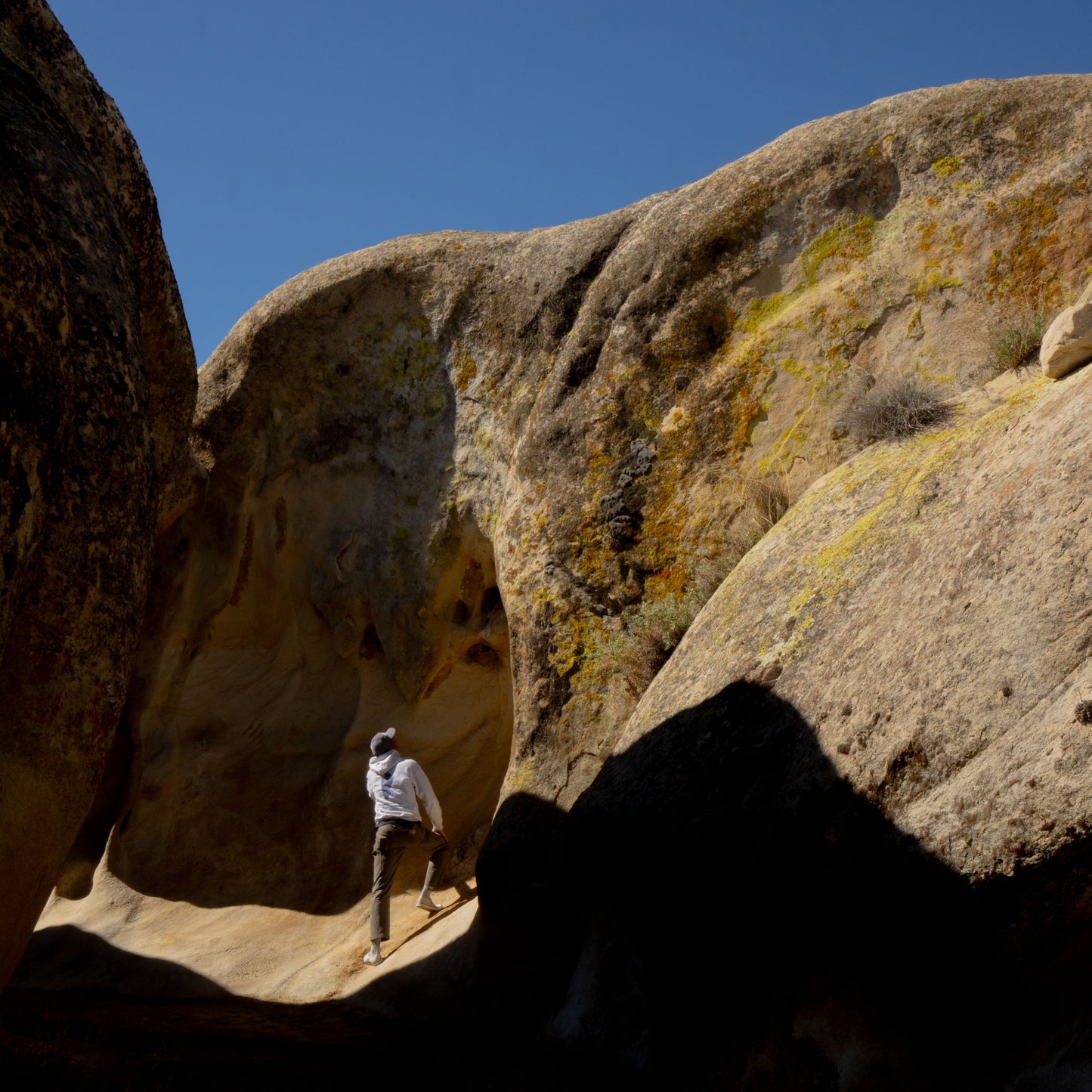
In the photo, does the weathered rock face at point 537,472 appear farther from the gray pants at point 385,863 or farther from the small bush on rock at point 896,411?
the gray pants at point 385,863

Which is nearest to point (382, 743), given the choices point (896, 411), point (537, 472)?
point (537, 472)

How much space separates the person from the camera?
344 inches

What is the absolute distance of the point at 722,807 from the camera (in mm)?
5012

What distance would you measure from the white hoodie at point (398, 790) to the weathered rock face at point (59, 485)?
14.0 ft

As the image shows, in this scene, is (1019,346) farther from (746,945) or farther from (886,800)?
(746,945)

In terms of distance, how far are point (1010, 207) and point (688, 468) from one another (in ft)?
Result: 9.26

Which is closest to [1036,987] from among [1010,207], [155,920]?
[1010,207]

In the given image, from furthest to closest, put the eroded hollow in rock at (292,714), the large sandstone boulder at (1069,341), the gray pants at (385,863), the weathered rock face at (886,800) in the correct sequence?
the eroded hollow in rock at (292,714), the gray pants at (385,863), the large sandstone boulder at (1069,341), the weathered rock face at (886,800)

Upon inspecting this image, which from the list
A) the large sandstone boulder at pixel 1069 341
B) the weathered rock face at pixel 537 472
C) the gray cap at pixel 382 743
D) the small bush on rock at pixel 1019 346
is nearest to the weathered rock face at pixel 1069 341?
the large sandstone boulder at pixel 1069 341

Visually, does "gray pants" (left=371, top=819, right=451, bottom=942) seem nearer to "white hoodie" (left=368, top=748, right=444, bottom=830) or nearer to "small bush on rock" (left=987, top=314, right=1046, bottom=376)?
"white hoodie" (left=368, top=748, right=444, bottom=830)

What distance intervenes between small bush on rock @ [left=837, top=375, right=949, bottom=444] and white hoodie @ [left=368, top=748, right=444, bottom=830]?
4.50 metres

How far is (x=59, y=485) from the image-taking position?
443 centimetres

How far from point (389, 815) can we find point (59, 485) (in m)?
5.07

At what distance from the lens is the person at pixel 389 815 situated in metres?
8.73
